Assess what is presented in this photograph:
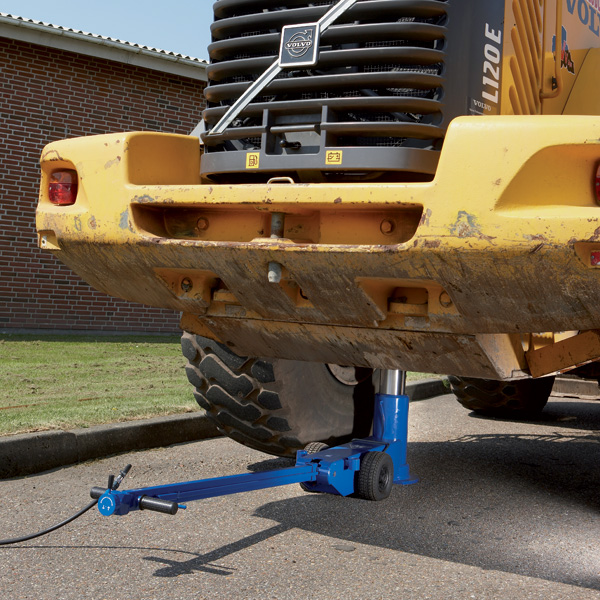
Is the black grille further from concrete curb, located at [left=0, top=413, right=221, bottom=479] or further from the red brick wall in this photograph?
the red brick wall

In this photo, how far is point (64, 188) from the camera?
3537 mm

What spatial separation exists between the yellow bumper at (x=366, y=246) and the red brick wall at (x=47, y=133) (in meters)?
8.53

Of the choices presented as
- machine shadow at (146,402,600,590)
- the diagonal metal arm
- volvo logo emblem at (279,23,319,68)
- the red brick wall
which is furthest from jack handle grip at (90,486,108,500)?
the red brick wall

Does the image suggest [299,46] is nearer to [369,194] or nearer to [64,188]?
[369,194]

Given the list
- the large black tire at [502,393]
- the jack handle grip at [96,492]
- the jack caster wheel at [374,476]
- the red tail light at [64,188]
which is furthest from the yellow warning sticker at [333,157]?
the large black tire at [502,393]

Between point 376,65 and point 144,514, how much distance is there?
7.28ft

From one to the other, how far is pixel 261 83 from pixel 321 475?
63.2 inches

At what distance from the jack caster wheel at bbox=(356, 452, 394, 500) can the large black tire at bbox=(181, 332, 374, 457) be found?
681mm

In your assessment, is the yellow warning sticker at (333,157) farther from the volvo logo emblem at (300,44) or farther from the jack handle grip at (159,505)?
the jack handle grip at (159,505)

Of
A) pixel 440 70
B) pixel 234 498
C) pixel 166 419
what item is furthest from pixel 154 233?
pixel 166 419

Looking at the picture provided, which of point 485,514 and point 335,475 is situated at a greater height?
point 335,475

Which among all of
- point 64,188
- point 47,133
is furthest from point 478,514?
point 47,133

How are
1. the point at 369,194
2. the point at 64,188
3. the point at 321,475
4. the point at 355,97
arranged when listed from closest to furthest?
the point at 369,194
the point at 355,97
the point at 321,475
the point at 64,188

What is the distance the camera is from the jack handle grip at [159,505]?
2.84 m
